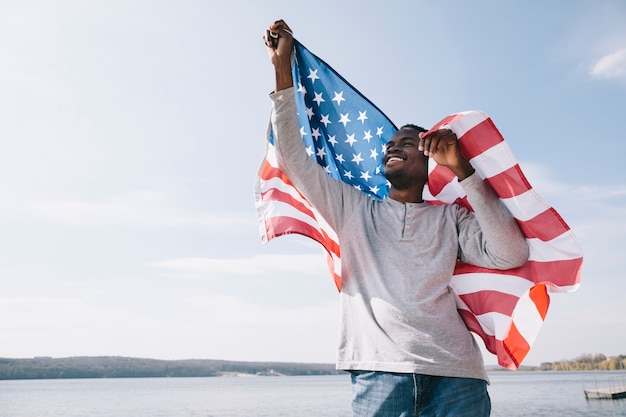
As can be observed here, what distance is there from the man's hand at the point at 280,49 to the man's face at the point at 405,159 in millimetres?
803

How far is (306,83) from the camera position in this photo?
3775 millimetres

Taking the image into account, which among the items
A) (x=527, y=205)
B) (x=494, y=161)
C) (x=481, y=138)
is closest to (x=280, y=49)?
(x=481, y=138)

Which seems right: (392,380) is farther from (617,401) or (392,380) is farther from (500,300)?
(617,401)

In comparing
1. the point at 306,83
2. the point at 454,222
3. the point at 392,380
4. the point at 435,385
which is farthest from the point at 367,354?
the point at 306,83

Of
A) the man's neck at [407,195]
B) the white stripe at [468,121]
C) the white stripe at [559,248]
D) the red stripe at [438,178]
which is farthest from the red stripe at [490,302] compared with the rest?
the white stripe at [468,121]

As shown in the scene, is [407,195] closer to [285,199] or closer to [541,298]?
[285,199]

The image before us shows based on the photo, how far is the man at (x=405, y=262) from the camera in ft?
8.16

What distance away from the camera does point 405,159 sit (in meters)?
3.25

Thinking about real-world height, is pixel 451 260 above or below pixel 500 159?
below

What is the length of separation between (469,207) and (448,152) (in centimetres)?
54

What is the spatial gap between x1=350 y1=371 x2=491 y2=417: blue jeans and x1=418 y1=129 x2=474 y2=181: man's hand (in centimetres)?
107

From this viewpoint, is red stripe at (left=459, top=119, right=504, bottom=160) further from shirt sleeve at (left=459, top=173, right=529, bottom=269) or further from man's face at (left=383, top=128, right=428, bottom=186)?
man's face at (left=383, top=128, right=428, bottom=186)

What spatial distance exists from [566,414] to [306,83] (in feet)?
157

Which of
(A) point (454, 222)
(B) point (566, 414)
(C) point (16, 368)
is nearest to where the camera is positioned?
(A) point (454, 222)
